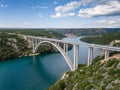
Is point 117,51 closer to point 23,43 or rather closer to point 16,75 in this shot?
point 16,75

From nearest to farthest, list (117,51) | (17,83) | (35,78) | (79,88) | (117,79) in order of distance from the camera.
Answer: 1. (117,79)
2. (79,88)
3. (117,51)
4. (17,83)
5. (35,78)

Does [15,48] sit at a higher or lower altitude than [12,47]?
lower

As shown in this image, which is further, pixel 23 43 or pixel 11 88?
pixel 23 43

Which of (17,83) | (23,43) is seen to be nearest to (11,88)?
(17,83)

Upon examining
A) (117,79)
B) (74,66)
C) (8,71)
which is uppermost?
(117,79)

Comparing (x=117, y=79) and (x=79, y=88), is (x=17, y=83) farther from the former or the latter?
(x=117, y=79)

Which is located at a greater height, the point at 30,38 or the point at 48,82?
the point at 30,38

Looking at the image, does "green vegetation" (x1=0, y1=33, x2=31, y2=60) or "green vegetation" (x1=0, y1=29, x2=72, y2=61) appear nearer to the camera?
"green vegetation" (x1=0, y1=33, x2=31, y2=60)

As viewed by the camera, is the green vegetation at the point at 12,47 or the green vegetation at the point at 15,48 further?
the green vegetation at the point at 15,48

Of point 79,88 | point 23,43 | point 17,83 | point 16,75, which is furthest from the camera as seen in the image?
point 23,43
